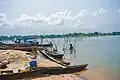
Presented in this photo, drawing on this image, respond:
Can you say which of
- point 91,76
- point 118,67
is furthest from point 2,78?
point 118,67

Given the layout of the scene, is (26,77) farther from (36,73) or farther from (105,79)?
(105,79)

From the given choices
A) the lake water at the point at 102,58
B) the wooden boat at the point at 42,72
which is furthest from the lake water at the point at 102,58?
the wooden boat at the point at 42,72

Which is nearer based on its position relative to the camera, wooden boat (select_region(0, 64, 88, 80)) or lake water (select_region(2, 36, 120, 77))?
wooden boat (select_region(0, 64, 88, 80))

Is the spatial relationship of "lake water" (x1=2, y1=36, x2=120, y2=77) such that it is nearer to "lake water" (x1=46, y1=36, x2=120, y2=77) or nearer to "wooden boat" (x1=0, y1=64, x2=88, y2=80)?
"lake water" (x1=46, y1=36, x2=120, y2=77)

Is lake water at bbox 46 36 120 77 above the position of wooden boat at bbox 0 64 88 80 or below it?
below

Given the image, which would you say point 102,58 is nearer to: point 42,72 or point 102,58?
point 102,58

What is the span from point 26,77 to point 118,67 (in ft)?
9.68

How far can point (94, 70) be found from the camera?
625 cm

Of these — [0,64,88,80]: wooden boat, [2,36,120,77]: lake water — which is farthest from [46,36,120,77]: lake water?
[0,64,88,80]: wooden boat

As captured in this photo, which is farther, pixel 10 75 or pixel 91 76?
pixel 91 76

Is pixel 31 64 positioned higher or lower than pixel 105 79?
higher

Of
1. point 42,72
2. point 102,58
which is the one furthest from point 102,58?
point 42,72

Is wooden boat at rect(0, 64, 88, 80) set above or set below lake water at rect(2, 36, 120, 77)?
above

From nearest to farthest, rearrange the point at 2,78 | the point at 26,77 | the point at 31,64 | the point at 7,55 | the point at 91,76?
the point at 2,78
the point at 26,77
the point at 31,64
the point at 91,76
the point at 7,55
